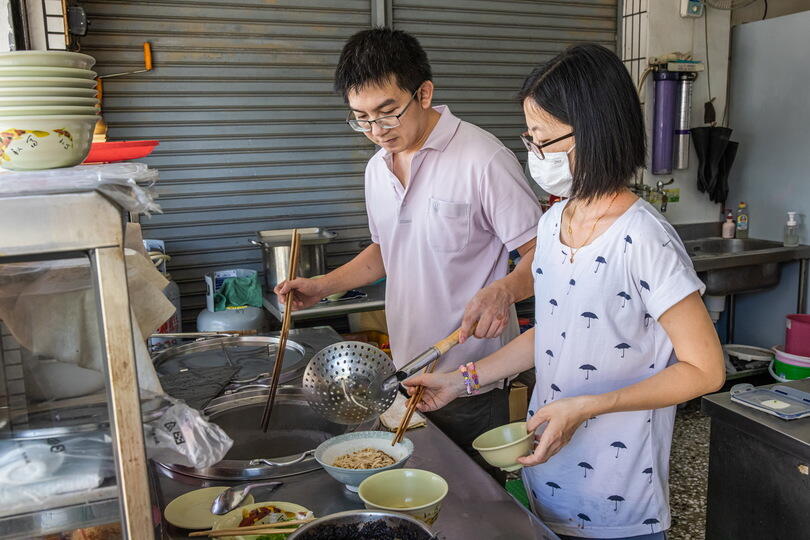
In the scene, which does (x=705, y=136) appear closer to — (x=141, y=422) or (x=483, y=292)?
(x=483, y=292)

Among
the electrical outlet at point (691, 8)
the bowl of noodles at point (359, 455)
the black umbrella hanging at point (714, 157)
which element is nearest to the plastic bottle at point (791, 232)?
the black umbrella hanging at point (714, 157)

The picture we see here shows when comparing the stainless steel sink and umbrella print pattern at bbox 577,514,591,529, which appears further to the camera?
the stainless steel sink

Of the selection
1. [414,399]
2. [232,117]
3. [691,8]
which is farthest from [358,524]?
[691,8]

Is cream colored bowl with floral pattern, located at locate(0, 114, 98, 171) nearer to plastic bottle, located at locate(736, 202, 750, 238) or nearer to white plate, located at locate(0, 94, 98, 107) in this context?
white plate, located at locate(0, 94, 98, 107)

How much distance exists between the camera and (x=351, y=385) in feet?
5.55

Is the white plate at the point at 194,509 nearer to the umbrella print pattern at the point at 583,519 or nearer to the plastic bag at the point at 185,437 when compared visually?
the plastic bag at the point at 185,437

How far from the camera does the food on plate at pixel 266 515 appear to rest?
4.07ft

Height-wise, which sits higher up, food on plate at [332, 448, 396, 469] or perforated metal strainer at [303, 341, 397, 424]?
perforated metal strainer at [303, 341, 397, 424]

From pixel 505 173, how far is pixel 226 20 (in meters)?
2.61

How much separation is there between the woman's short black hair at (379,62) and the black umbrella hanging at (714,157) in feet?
12.2

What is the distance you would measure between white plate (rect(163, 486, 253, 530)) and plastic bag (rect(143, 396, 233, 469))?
1.34ft

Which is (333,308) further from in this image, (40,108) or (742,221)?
(742,221)

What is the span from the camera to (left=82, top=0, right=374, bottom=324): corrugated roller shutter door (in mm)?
3871

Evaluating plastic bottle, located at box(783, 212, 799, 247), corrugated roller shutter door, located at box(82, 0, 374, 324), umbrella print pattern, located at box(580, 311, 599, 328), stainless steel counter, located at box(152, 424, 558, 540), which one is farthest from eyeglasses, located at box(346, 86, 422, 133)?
plastic bottle, located at box(783, 212, 799, 247)
